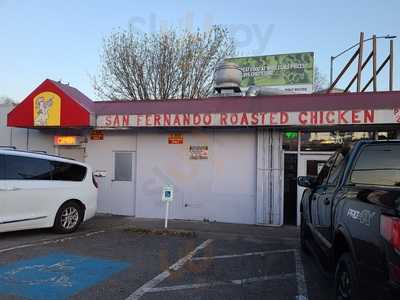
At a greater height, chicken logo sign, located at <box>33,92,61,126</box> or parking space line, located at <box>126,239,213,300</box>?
chicken logo sign, located at <box>33,92,61,126</box>

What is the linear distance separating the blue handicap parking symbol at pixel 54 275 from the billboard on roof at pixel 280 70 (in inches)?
774

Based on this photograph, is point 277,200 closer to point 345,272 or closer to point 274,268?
point 274,268

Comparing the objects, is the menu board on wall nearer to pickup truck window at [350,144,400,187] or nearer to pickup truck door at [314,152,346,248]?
pickup truck door at [314,152,346,248]

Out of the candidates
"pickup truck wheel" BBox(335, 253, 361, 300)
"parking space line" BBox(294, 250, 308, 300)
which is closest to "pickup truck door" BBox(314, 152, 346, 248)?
"pickup truck wheel" BBox(335, 253, 361, 300)

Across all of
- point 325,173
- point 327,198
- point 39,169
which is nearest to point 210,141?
point 39,169

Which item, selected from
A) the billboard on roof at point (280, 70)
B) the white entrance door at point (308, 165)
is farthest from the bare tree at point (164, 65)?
the white entrance door at point (308, 165)

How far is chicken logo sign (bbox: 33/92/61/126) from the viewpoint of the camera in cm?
1330

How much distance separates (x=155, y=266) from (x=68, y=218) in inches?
158

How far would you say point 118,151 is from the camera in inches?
557

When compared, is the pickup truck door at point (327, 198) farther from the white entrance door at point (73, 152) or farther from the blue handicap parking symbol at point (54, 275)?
the white entrance door at point (73, 152)

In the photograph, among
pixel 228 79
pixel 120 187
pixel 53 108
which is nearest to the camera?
pixel 53 108

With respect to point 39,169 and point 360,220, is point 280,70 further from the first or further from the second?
point 360,220

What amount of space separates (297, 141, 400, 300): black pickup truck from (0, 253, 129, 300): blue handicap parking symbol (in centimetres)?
318

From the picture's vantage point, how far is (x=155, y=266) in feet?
23.7
